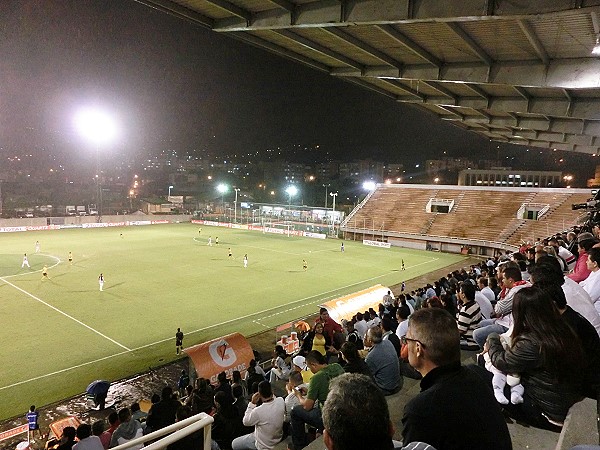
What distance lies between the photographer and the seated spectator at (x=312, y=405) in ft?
16.2

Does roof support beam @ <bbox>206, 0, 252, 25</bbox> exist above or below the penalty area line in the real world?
above

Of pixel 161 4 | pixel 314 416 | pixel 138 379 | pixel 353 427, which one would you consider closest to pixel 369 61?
pixel 161 4

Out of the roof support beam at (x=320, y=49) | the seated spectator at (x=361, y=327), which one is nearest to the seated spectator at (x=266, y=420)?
the seated spectator at (x=361, y=327)

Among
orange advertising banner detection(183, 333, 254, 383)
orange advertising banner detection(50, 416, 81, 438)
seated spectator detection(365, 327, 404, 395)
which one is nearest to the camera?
seated spectator detection(365, 327, 404, 395)

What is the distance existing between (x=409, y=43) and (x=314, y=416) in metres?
7.71

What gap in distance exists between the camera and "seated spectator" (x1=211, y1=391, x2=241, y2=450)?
19.8 ft

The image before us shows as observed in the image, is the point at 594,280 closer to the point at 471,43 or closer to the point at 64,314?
the point at 471,43

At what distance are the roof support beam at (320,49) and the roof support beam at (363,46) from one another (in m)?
0.85

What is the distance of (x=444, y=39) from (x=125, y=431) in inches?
384

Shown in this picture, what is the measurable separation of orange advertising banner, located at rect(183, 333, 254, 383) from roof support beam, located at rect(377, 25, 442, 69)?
9249 millimetres

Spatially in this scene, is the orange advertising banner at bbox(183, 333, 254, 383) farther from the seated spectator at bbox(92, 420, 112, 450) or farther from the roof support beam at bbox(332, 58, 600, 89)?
the roof support beam at bbox(332, 58, 600, 89)

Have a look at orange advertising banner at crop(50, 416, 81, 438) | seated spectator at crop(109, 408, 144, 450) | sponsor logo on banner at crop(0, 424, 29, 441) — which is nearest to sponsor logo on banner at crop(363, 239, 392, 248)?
orange advertising banner at crop(50, 416, 81, 438)

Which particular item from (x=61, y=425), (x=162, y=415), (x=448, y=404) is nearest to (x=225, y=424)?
(x=162, y=415)

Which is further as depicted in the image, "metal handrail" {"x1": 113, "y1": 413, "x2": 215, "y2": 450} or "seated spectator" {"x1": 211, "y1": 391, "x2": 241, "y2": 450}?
"seated spectator" {"x1": 211, "y1": 391, "x2": 241, "y2": 450}
